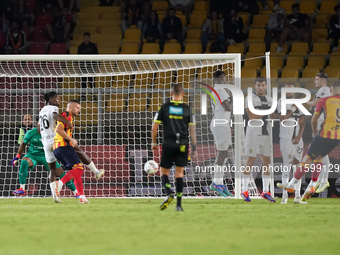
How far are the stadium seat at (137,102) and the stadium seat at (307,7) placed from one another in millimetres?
8012

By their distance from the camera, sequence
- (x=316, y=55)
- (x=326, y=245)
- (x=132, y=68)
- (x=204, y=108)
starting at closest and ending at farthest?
(x=326, y=245), (x=204, y=108), (x=132, y=68), (x=316, y=55)

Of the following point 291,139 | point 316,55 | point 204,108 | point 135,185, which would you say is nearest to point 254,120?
point 291,139

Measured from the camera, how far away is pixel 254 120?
32.6 feet

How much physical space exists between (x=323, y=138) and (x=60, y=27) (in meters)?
10.8

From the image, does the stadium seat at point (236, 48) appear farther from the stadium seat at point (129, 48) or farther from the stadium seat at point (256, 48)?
the stadium seat at point (129, 48)

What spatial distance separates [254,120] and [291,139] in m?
1.00

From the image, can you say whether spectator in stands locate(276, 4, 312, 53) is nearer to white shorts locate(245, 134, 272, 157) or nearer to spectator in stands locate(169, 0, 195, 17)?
spectator in stands locate(169, 0, 195, 17)

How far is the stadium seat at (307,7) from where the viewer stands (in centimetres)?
1813

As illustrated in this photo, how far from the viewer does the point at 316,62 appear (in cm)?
1638

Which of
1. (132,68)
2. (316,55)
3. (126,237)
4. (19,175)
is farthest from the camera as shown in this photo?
(316,55)

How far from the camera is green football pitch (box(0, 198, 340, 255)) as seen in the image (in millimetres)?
4148

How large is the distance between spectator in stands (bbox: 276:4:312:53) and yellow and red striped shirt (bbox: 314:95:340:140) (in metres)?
8.21

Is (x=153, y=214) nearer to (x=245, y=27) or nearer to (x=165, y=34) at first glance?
(x=165, y=34)

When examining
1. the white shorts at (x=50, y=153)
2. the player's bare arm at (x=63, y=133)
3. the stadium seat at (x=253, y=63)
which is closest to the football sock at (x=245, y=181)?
the player's bare arm at (x=63, y=133)
